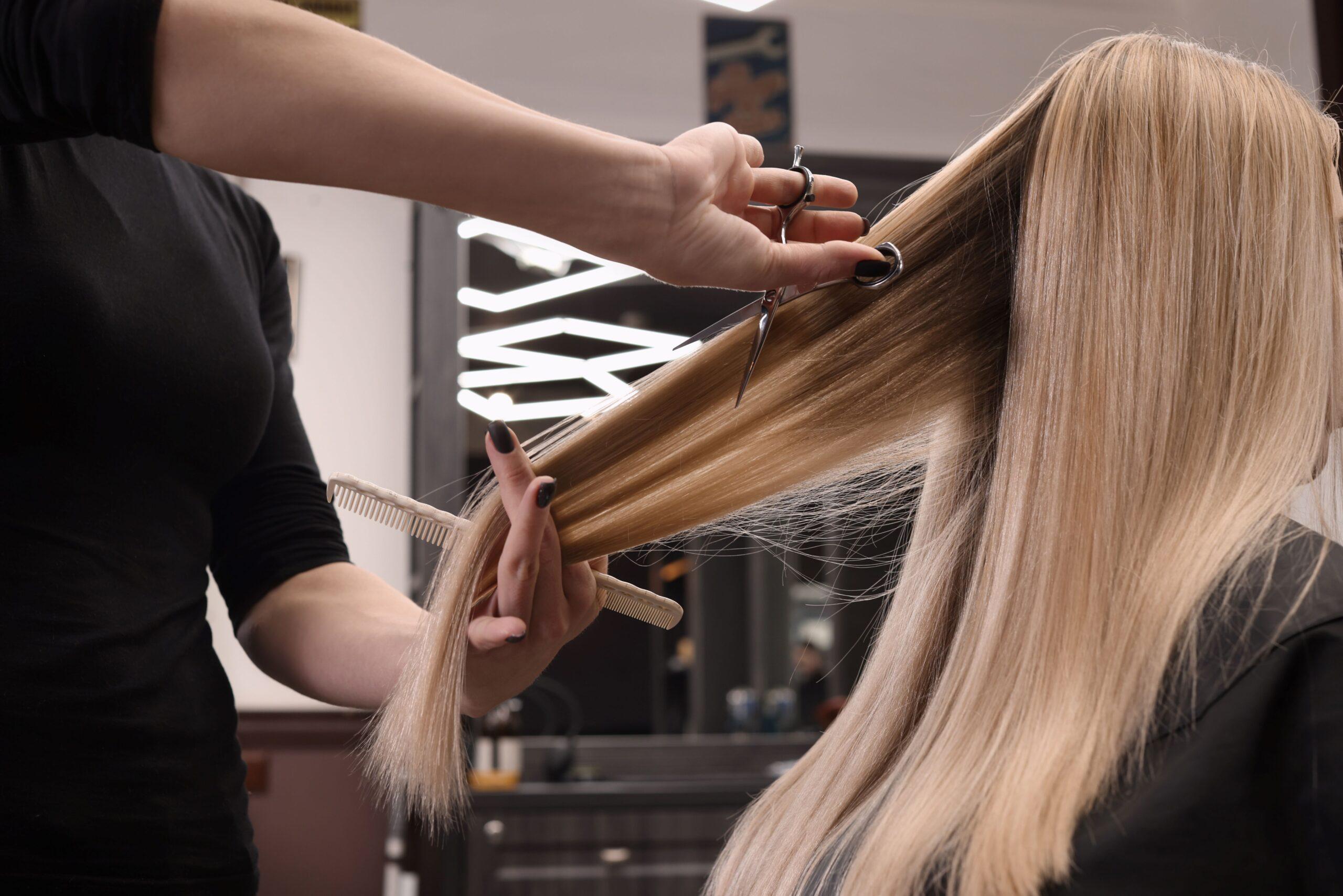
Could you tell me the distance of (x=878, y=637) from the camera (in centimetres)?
104

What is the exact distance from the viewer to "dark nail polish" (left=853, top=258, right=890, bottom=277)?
849mm

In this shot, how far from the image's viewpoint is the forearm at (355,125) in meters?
0.58

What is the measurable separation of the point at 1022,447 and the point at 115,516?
70cm

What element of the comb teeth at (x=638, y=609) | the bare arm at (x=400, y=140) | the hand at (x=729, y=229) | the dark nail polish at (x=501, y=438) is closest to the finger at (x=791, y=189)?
the hand at (x=729, y=229)

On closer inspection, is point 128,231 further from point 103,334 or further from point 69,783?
point 69,783

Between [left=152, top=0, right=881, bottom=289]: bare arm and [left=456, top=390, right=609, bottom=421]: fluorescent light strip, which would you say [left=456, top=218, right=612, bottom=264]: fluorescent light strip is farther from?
[left=152, top=0, right=881, bottom=289]: bare arm

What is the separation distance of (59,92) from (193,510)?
18.4 inches

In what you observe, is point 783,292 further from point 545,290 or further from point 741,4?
point 741,4

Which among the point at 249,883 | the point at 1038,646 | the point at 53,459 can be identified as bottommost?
the point at 249,883

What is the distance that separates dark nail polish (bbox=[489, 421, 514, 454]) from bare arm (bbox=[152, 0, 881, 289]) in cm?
20

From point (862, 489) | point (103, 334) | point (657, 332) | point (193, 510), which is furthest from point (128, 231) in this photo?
point (657, 332)

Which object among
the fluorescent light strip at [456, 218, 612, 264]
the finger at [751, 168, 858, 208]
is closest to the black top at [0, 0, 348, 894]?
the finger at [751, 168, 858, 208]

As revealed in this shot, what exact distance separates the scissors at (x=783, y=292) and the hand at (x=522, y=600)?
179 mm

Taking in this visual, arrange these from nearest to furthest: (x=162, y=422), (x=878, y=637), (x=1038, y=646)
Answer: (x=1038, y=646), (x=162, y=422), (x=878, y=637)
